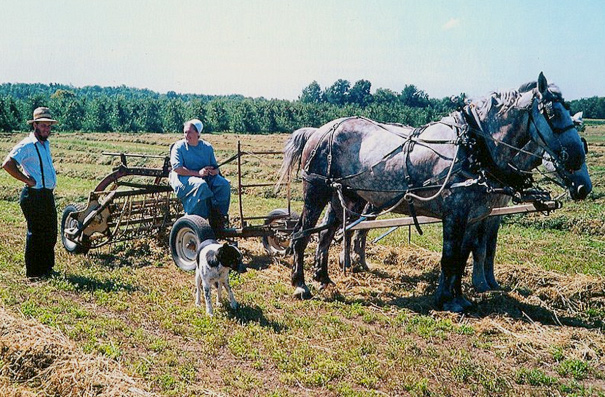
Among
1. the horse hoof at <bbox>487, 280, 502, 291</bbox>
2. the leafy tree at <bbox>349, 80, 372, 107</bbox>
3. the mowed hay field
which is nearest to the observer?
the mowed hay field

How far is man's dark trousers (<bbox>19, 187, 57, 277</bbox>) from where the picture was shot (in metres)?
7.42

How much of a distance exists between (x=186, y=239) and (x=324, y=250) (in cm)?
216

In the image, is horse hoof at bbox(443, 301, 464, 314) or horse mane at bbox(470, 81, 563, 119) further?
horse hoof at bbox(443, 301, 464, 314)

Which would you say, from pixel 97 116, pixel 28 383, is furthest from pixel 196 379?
pixel 97 116

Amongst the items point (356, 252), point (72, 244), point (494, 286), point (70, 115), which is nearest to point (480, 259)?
point (494, 286)

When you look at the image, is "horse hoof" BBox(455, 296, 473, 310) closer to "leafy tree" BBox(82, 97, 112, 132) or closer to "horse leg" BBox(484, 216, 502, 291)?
"horse leg" BBox(484, 216, 502, 291)

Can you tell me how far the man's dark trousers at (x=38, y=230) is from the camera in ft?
24.3

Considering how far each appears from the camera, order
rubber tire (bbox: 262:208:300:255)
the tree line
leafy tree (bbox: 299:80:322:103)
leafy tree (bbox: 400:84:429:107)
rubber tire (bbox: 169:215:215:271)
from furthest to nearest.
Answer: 1. leafy tree (bbox: 299:80:322:103)
2. leafy tree (bbox: 400:84:429:107)
3. the tree line
4. rubber tire (bbox: 262:208:300:255)
5. rubber tire (bbox: 169:215:215:271)

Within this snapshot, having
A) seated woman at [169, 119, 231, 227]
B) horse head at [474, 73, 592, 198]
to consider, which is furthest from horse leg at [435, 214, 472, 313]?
seated woman at [169, 119, 231, 227]

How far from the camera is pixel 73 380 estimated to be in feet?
13.7

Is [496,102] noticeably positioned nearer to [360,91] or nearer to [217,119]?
[217,119]

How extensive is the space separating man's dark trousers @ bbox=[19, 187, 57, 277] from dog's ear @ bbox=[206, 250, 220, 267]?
291 centimetres

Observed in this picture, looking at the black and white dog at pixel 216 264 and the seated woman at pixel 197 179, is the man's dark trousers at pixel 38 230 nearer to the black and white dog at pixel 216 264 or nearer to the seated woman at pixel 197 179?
the seated woman at pixel 197 179

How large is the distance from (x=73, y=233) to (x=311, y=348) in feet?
17.8
